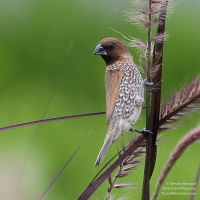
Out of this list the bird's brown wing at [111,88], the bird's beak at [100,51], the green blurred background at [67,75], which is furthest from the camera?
the green blurred background at [67,75]

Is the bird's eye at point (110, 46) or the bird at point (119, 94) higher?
the bird's eye at point (110, 46)

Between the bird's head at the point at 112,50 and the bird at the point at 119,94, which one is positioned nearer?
the bird at the point at 119,94

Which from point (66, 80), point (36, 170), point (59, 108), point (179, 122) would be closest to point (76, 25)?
point (66, 80)

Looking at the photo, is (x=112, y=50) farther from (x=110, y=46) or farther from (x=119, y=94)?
(x=119, y=94)

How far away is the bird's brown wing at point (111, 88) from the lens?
2213mm

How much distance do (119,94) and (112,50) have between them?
0.28 metres

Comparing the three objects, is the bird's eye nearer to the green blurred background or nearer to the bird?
the bird

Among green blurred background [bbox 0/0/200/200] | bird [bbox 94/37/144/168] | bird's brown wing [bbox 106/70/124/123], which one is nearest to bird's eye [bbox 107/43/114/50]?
bird [bbox 94/37/144/168]

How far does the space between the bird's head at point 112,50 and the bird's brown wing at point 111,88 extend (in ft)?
0.33

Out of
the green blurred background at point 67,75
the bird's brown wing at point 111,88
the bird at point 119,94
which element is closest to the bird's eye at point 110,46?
the bird at point 119,94

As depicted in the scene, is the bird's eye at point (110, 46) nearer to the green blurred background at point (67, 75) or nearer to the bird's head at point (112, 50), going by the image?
the bird's head at point (112, 50)

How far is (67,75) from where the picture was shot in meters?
4.70

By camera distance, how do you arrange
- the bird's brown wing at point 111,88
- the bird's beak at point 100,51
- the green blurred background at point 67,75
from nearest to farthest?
the bird's brown wing at point 111,88
the bird's beak at point 100,51
the green blurred background at point 67,75

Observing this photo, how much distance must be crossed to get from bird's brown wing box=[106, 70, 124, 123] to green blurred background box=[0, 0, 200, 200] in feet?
4.11
